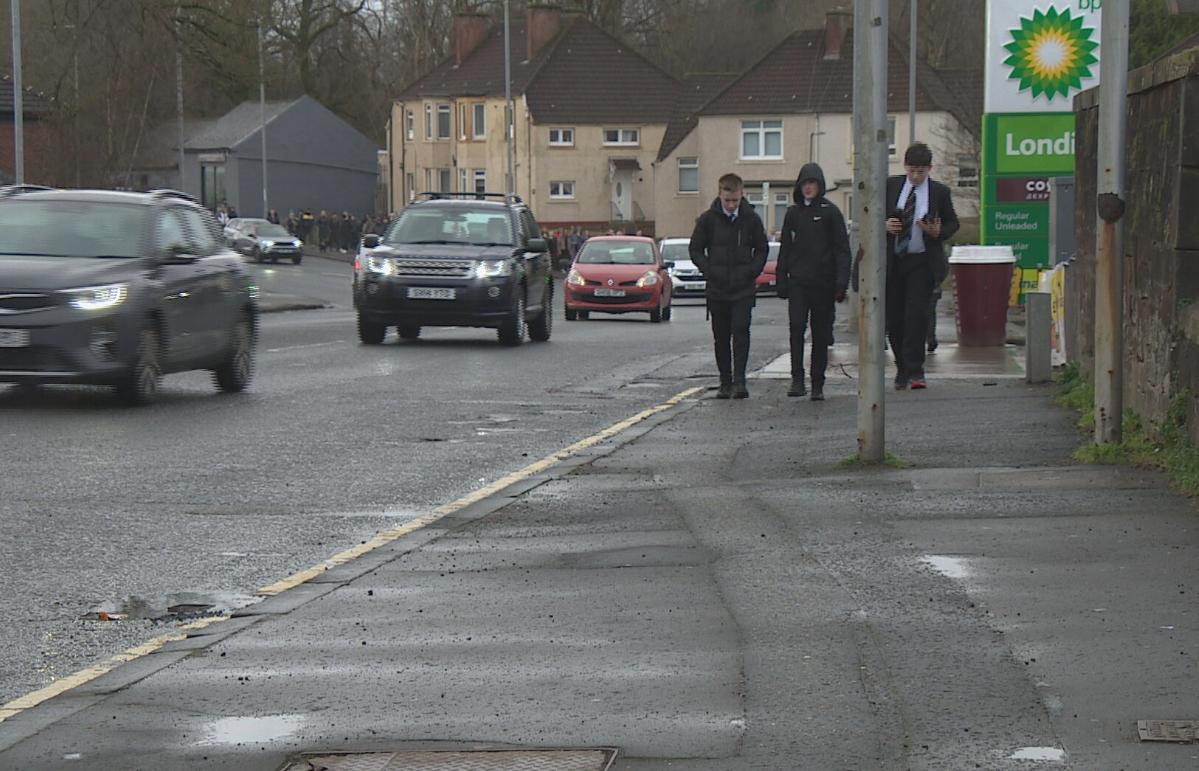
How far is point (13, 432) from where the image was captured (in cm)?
1259

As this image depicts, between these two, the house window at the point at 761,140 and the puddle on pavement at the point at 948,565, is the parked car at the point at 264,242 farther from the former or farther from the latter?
the puddle on pavement at the point at 948,565

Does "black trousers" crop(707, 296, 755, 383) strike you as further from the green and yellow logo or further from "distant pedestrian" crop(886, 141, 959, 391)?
the green and yellow logo

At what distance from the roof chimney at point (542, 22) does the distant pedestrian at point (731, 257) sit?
2915 inches

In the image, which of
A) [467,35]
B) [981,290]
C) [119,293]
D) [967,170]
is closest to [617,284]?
[981,290]

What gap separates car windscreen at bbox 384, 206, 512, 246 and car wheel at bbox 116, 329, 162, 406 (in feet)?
29.1

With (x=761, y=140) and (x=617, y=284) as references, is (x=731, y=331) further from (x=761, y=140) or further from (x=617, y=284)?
(x=761, y=140)

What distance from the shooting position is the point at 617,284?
3262cm

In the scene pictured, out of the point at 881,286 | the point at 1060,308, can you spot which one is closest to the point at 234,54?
the point at 1060,308

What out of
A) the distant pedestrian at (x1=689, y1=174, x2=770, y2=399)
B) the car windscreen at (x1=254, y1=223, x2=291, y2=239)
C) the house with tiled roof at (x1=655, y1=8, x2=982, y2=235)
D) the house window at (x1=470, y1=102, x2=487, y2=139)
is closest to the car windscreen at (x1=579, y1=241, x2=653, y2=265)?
the distant pedestrian at (x1=689, y1=174, x2=770, y2=399)

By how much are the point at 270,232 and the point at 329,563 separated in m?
68.5

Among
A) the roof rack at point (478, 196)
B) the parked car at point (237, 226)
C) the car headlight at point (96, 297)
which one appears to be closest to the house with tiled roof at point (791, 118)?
the parked car at point (237, 226)

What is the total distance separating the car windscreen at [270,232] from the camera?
244 ft

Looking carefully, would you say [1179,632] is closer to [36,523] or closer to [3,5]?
[36,523]

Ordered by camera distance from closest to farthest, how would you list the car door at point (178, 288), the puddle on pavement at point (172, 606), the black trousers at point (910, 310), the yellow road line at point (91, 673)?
1. the yellow road line at point (91, 673)
2. the puddle on pavement at point (172, 606)
3. the black trousers at point (910, 310)
4. the car door at point (178, 288)
